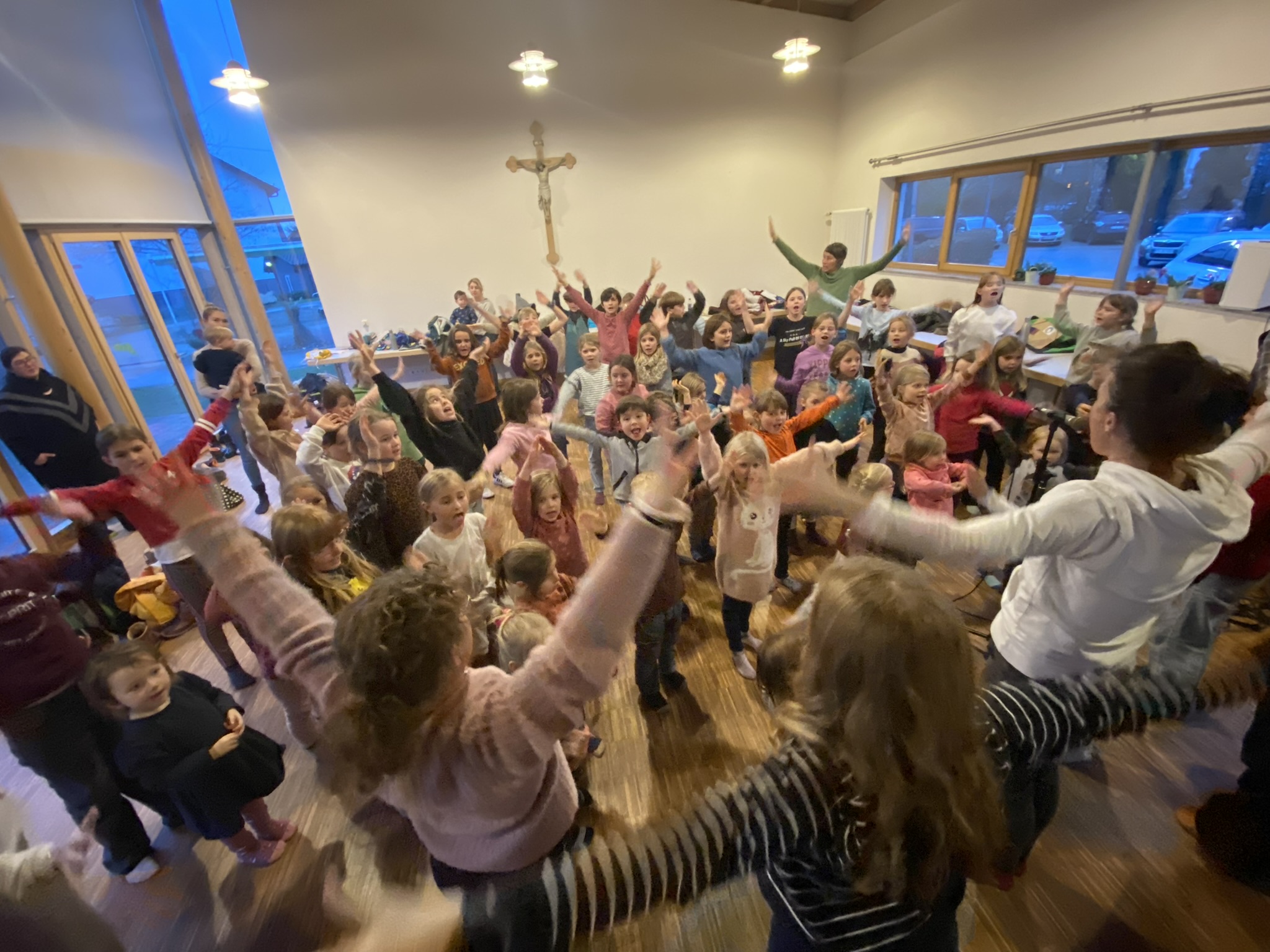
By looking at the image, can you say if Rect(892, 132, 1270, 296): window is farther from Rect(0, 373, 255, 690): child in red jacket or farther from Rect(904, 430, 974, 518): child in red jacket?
Rect(0, 373, 255, 690): child in red jacket

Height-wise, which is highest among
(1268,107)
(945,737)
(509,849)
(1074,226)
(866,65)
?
(866,65)

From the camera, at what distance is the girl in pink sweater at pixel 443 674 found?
0.77 meters

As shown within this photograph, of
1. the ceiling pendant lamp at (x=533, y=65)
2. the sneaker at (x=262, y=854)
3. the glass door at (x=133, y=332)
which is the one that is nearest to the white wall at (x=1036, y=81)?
the ceiling pendant lamp at (x=533, y=65)

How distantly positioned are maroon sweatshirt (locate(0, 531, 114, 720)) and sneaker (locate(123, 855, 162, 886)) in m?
0.63

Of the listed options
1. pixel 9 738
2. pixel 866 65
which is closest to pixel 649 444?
pixel 9 738

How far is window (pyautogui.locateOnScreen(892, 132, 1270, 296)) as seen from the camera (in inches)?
149

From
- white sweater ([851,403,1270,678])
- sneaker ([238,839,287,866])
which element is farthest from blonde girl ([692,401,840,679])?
sneaker ([238,839,287,866])

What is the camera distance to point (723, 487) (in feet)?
6.74

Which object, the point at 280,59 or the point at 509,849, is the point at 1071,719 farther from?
the point at 280,59

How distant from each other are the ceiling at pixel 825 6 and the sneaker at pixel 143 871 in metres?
9.13

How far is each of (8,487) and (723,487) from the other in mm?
4241

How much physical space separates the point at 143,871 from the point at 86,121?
18.7ft

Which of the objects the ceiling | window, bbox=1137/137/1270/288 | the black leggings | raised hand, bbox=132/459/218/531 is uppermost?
the ceiling

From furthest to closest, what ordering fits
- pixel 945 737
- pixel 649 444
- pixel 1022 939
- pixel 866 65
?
pixel 866 65 < pixel 649 444 < pixel 1022 939 < pixel 945 737
